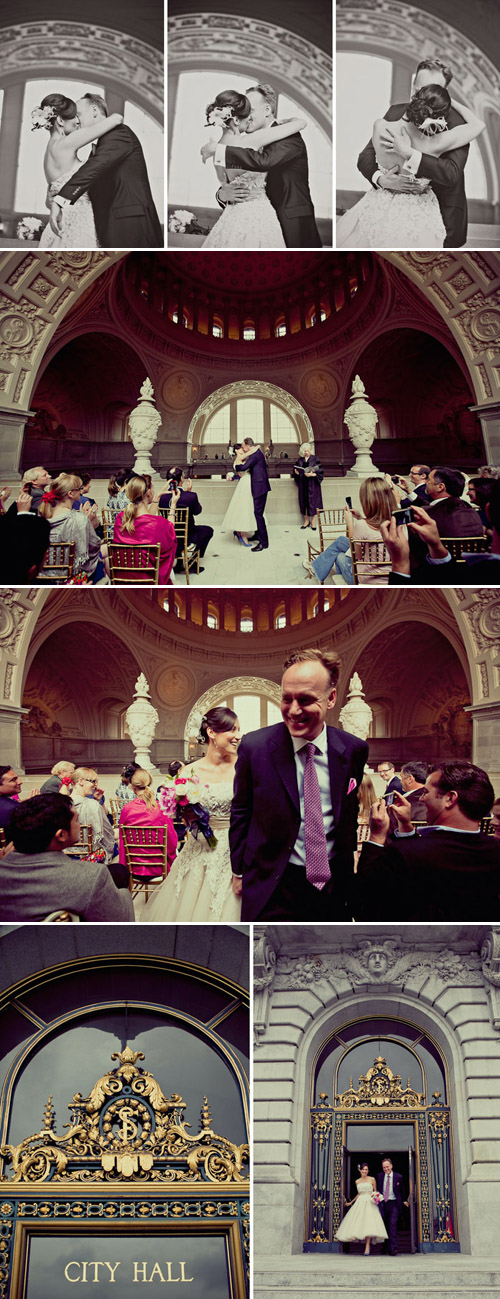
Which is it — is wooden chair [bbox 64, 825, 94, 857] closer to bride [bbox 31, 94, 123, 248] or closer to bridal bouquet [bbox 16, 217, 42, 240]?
bridal bouquet [bbox 16, 217, 42, 240]

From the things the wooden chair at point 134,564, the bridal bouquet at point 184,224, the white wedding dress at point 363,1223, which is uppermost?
the bridal bouquet at point 184,224

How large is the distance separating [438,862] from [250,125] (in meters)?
5.16

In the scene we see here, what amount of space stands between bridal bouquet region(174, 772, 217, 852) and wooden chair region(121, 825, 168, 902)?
17cm

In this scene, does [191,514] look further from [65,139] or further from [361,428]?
[65,139]

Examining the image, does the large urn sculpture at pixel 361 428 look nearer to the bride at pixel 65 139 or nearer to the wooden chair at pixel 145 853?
the bride at pixel 65 139

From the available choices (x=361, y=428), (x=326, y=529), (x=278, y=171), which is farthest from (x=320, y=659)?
(x=278, y=171)

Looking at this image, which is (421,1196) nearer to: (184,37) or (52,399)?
(52,399)

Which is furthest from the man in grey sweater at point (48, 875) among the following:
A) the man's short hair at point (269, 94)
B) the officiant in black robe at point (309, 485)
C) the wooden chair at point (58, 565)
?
the man's short hair at point (269, 94)

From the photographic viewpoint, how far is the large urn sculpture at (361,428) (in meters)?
8.41

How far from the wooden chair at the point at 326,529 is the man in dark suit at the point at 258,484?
32 cm

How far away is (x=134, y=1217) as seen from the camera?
757 centimetres

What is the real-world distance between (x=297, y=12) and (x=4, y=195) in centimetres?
237

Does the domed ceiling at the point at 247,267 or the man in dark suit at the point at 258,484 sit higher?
the domed ceiling at the point at 247,267

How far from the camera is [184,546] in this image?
830 centimetres
